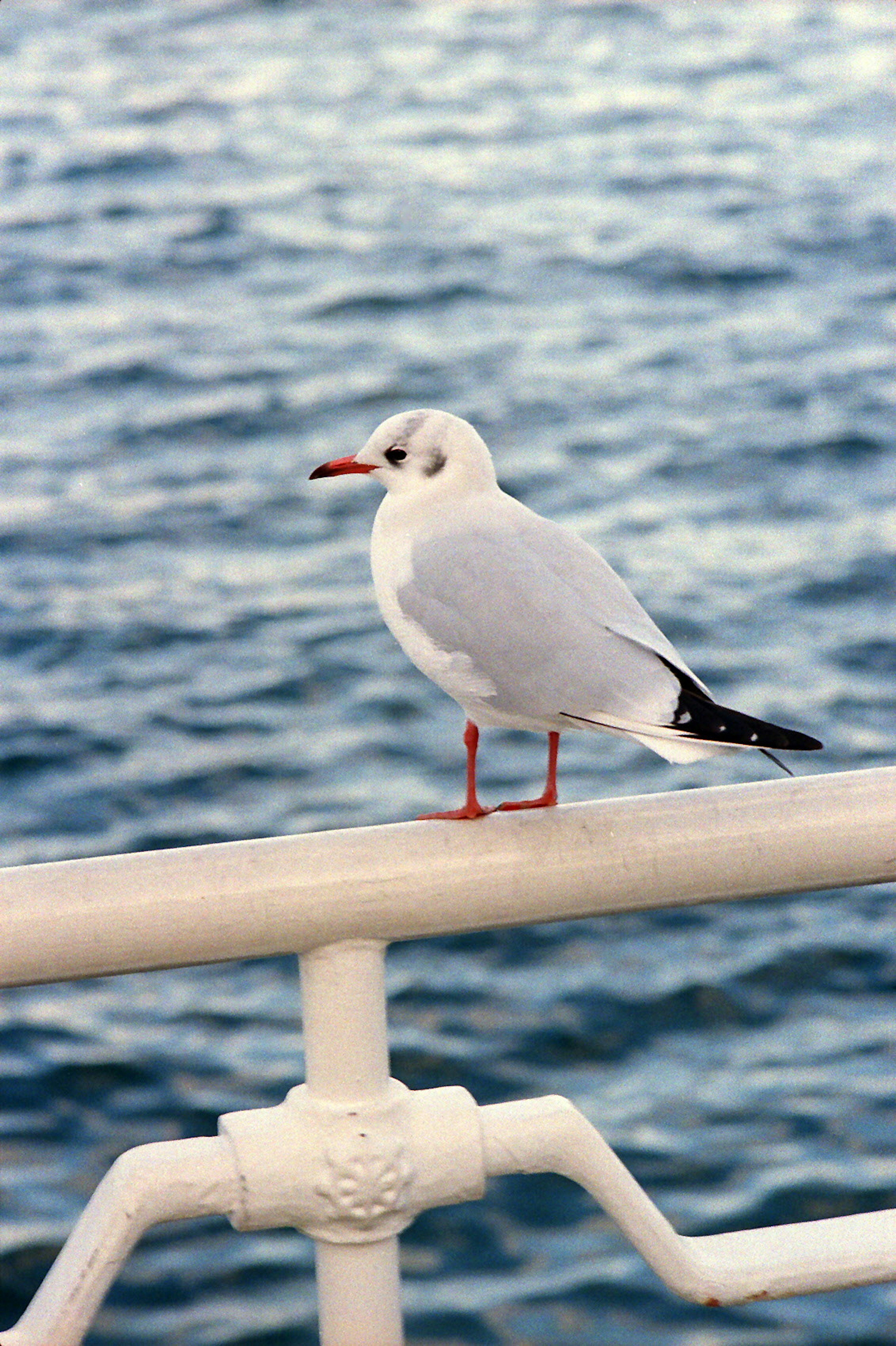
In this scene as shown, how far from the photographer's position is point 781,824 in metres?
1.53

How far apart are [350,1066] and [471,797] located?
0.33m

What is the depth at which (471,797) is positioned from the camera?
1.77 m

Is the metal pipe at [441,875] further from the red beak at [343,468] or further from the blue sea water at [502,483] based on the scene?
the blue sea water at [502,483]

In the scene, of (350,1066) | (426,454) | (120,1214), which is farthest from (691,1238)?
(426,454)

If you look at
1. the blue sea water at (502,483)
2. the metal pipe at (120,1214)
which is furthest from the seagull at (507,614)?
the blue sea water at (502,483)

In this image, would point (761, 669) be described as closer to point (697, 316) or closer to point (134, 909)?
point (697, 316)

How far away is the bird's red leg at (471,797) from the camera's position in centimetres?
168

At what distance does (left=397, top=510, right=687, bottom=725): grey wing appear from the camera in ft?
5.54

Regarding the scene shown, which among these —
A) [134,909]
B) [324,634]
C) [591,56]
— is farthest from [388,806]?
[591,56]

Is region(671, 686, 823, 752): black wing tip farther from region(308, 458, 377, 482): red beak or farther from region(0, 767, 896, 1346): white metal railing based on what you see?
region(308, 458, 377, 482): red beak

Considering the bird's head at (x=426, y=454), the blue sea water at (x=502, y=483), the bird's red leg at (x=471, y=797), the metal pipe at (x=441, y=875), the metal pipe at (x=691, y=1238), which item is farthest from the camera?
the blue sea water at (x=502, y=483)

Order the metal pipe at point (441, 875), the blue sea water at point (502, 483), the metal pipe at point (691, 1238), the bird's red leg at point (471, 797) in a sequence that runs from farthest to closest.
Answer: the blue sea water at point (502, 483), the bird's red leg at point (471, 797), the metal pipe at point (691, 1238), the metal pipe at point (441, 875)

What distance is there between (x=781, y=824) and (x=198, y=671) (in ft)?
17.5

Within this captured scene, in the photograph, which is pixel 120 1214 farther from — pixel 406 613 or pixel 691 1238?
pixel 406 613
